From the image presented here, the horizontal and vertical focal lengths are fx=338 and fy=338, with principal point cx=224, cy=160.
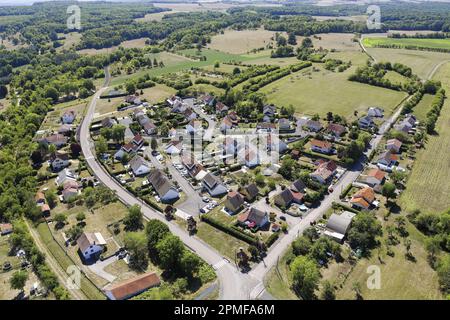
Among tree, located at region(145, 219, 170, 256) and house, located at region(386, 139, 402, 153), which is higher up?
house, located at region(386, 139, 402, 153)

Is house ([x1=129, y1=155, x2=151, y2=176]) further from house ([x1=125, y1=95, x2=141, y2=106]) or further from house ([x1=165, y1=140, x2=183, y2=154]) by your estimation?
house ([x1=125, y1=95, x2=141, y2=106])

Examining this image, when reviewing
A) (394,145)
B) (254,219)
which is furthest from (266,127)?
(254,219)

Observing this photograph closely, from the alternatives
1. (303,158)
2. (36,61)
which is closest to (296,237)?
(303,158)

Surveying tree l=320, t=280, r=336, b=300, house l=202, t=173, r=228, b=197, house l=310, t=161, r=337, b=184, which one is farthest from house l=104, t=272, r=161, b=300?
house l=310, t=161, r=337, b=184

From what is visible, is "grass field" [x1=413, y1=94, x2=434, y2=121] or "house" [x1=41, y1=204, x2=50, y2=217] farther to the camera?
"grass field" [x1=413, y1=94, x2=434, y2=121]

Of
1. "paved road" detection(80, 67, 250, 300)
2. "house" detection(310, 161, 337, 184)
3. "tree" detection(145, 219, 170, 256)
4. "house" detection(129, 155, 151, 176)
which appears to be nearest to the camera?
"paved road" detection(80, 67, 250, 300)

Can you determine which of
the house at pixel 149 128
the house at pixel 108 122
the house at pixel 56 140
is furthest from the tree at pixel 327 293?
the house at pixel 108 122

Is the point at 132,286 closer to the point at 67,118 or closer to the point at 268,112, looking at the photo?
→ the point at 268,112

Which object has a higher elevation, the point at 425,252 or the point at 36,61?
the point at 36,61

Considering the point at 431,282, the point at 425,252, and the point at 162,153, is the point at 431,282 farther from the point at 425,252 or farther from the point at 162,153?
the point at 162,153
